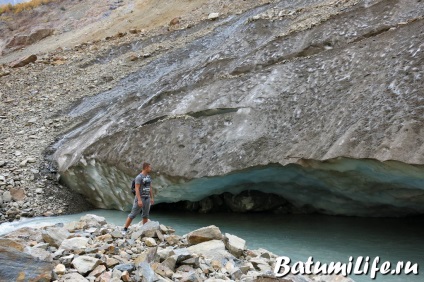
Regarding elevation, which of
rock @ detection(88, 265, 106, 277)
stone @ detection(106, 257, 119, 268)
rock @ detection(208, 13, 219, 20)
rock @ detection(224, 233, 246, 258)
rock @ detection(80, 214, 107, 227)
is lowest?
rock @ detection(224, 233, 246, 258)

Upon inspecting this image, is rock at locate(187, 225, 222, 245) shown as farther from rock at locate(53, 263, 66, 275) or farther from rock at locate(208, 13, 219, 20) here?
rock at locate(208, 13, 219, 20)

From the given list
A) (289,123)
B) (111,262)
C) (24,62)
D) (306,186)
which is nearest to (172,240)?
(111,262)

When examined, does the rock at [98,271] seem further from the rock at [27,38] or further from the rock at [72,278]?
the rock at [27,38]

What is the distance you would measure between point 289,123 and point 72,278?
6.15 m

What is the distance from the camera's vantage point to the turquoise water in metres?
7.71

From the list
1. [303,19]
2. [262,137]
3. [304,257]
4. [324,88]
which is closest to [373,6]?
[303,19]

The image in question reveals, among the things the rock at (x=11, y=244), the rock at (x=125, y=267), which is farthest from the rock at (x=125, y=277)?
the rock at (x=11, y=244)

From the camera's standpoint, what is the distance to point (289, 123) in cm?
977

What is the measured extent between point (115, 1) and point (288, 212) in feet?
93.5

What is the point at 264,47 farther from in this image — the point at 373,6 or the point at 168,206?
the point at 168,206

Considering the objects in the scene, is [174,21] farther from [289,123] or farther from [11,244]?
[11,244]

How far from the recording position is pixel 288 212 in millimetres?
11484

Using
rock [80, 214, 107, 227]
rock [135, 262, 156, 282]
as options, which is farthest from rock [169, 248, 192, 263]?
rock [80, 214, 107, 227]

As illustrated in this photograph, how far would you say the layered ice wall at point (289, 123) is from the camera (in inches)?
327
